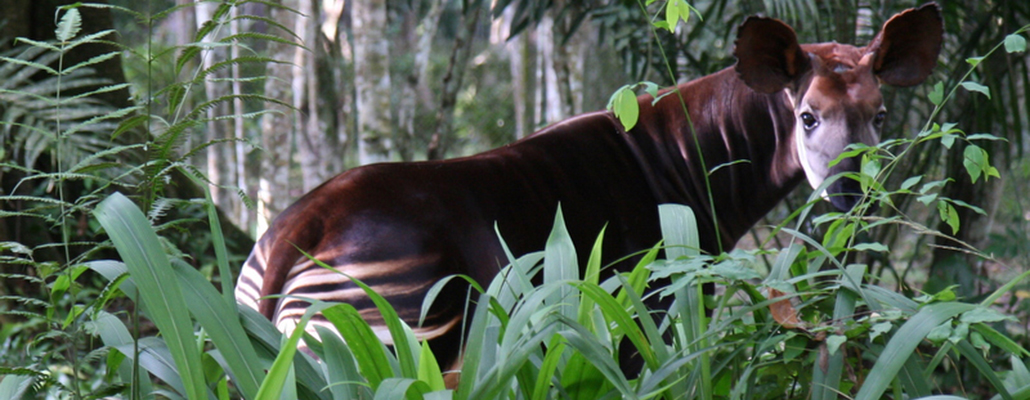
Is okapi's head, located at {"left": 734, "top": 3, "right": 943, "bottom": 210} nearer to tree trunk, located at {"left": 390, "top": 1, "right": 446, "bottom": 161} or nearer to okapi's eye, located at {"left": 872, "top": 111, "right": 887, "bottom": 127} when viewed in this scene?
okapi's eye, located at {"left": 872, "top": 111, "right": 887, "bottom": 127}

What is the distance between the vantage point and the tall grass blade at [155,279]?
1.04 metres

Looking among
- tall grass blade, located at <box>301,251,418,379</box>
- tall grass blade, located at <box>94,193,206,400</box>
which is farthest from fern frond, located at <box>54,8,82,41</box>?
tall grass blade, located at <box>301,251,418,379</box>

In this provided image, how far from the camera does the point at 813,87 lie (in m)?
2.16

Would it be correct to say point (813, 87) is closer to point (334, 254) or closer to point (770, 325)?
point (770, 325)

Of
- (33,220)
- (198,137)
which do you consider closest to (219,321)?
(33,220)

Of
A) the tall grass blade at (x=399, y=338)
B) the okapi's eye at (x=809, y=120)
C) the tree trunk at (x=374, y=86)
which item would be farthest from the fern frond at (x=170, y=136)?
the tree trunk at (x=374, y=86)

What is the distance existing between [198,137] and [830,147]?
15040 mm

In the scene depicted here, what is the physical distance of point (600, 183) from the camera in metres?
2.24

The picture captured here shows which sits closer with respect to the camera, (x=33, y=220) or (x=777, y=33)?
(x=777, y=33)

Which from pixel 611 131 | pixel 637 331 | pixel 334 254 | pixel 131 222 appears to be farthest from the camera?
pixel 611 131

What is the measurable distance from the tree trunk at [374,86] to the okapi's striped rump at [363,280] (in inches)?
151

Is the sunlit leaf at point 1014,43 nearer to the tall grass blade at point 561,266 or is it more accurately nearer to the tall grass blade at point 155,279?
the tall grass blade at point 561,266

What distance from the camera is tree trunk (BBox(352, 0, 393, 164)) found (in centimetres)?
564

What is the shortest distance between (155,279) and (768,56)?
5.45 ft
